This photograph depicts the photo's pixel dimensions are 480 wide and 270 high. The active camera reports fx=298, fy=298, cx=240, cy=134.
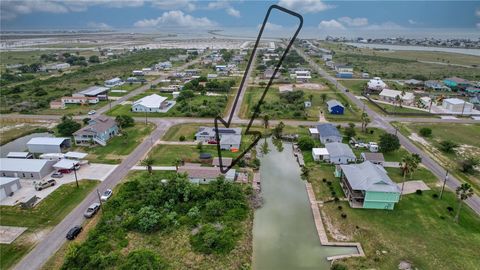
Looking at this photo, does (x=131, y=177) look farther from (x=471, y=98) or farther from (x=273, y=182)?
(x=471, y=98)

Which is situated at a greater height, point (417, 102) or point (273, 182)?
point (417, 102)

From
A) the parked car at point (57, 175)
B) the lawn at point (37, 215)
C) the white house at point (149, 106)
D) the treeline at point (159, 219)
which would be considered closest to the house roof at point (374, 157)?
the treeline at point (159, 219)

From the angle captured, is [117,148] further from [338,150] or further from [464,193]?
[464,193]

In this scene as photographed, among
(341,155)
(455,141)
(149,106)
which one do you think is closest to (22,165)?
(149,106)

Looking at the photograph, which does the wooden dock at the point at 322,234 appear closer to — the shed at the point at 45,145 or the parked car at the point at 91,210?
the parked car at the point at 91,210

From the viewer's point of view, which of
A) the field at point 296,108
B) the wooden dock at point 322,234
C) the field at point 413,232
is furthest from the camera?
the field at point 296,108

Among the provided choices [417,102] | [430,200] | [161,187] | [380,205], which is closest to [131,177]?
[161,187]
